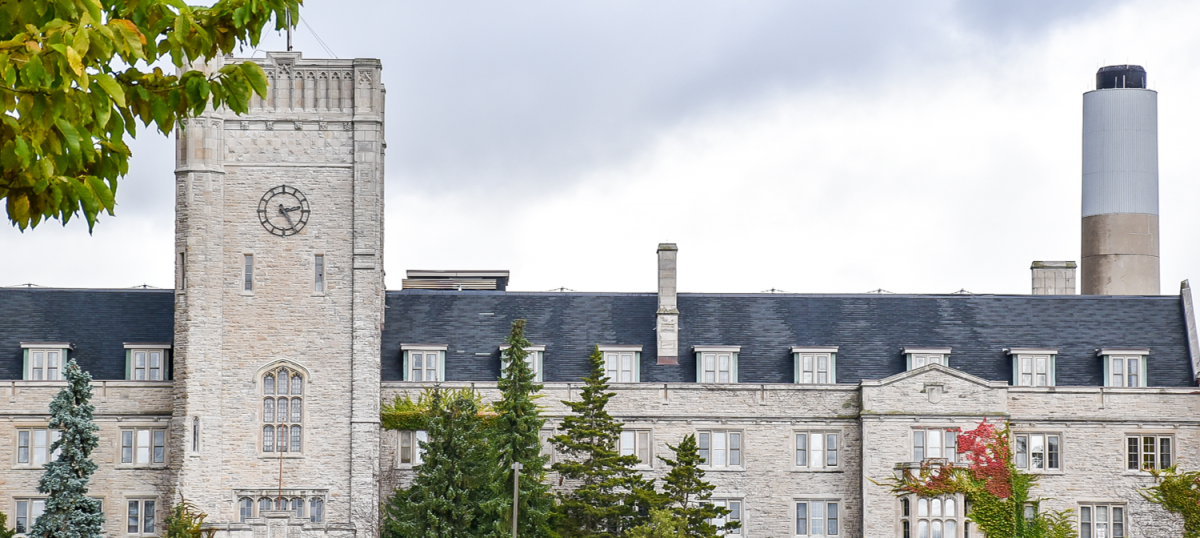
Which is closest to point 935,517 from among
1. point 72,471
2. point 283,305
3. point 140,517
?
point 283,305

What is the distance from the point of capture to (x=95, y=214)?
30.0 ft

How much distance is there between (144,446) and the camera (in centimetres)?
5459

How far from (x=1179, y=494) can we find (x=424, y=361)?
24.6 meters

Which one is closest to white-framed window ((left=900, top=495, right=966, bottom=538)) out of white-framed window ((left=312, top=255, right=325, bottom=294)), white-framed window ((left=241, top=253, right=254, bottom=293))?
white-framed window ((left=312, top=255, right=325, bottom=294))

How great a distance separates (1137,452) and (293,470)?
27039mm

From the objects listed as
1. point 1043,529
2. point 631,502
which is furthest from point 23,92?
point 1043,529

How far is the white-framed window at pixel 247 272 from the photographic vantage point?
5225 centimetres

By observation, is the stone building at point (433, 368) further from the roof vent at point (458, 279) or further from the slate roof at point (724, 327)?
the roof vent at point (458, 279)

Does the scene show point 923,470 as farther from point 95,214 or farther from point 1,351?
point 95,214

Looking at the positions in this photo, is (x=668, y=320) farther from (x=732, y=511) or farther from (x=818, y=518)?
(x=818, y=518)

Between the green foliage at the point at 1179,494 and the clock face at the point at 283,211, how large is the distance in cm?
2816

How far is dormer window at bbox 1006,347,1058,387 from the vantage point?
56.2m

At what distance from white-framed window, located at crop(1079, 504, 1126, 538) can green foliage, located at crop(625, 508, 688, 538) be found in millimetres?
14432

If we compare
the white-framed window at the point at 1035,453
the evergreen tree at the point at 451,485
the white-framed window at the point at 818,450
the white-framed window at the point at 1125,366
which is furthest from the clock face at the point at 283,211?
the white-framed window at the point at 1125,366
